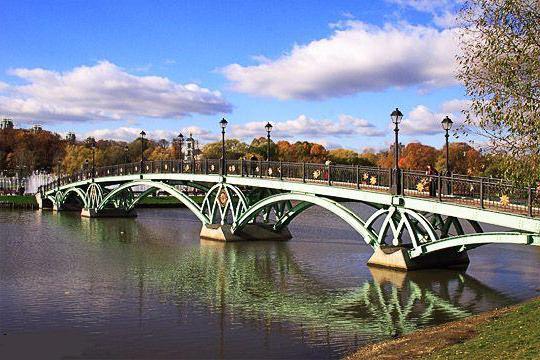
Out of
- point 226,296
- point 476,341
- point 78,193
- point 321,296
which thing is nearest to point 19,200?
point 78,193

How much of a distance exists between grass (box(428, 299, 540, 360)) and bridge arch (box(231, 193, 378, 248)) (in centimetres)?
1173

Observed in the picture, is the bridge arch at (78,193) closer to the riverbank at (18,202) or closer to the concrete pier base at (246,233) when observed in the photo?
the riverbank at (18,202)

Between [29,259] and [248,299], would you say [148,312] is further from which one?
[29,259]

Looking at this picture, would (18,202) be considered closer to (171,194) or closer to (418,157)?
(171,194)

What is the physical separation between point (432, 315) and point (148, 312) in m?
8.26

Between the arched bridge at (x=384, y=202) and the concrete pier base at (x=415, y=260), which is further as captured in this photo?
the concrete pier base at (x=415, y=260)

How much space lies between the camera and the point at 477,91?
15.1 meters

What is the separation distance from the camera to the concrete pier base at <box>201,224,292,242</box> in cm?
3731

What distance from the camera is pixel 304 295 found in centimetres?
2122

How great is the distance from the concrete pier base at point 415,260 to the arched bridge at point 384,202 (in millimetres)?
40

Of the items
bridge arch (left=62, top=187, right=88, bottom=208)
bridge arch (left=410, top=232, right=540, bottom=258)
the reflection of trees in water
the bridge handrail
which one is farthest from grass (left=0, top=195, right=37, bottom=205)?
bridge arch (left=410, top=232, right=540, bottom=258)

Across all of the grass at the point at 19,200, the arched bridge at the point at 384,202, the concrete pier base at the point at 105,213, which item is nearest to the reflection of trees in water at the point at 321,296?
the arched bridge at the point at 384,202

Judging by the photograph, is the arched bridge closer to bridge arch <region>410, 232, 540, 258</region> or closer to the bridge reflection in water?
bridge arch <region>410, 232, 540, 258</region>

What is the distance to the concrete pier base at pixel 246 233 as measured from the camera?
3731 centimetres
